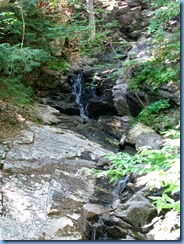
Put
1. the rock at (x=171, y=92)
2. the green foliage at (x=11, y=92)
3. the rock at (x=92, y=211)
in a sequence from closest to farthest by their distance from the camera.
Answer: the rock at (x=92, y=211)
the green foliage at (x=11, y=92)
the rock at (x=171, y=92)

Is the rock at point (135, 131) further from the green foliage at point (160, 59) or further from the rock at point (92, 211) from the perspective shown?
the rock at point (92, 211)

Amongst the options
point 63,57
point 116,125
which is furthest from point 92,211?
point 63,57

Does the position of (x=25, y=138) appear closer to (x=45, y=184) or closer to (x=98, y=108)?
(x=45, y=184)

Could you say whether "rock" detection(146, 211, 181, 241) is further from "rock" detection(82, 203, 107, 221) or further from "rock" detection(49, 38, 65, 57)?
"rock" detection(49, 38, 65, 57)

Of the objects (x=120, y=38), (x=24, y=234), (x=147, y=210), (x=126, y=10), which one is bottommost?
(x=24, y=234)

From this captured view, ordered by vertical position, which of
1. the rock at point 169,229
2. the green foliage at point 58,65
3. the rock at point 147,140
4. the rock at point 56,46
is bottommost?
the rock at point 147,140

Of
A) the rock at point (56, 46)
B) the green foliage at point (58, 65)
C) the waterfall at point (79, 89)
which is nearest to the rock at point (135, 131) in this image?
the waterfall at point (79, 89)

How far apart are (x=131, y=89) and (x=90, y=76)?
2429 mm

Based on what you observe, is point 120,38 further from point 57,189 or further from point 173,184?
point 173,184

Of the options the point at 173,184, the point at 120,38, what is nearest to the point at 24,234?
the point at 173,184

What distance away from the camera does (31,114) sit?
7.41 metres

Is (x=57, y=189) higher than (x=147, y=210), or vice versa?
(x=147, y=210)

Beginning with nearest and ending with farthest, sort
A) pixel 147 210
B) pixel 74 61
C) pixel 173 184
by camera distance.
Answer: pixel 173 184 → pixel 147 210 → pixel 74 61

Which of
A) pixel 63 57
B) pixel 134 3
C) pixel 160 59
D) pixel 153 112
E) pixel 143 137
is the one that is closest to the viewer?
pixel 143 137
